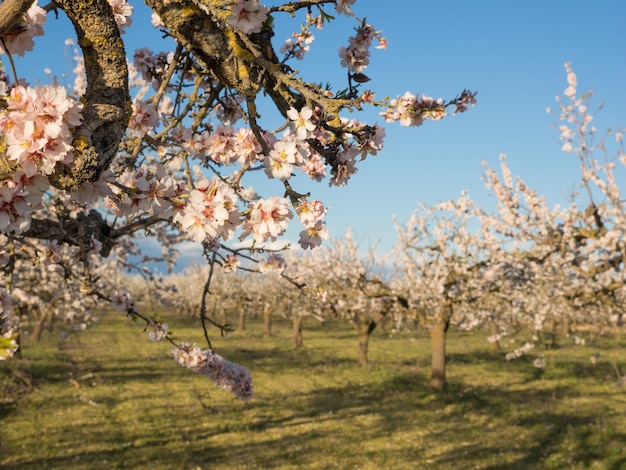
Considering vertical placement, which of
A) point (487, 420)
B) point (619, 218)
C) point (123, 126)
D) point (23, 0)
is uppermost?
point (619, 218)

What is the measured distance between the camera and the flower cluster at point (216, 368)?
484 centimetres

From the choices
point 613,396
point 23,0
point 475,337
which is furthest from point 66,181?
point 475,337

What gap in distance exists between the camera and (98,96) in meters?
2.30

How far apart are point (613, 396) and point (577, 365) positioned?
6836 millimetres

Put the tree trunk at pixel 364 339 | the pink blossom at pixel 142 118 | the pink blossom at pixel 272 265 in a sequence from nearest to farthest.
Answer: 1. the pink blossom at pixel 142 118
2. the pink blossom at pixel 272 265
3. the tree trunk at pixel 364 339

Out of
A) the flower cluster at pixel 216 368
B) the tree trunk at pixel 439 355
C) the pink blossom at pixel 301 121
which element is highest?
the pink blossom at pixel 301 121

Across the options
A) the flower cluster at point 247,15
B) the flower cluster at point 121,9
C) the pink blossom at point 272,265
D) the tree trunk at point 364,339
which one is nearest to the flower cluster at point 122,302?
the pink blossom at point 272,265

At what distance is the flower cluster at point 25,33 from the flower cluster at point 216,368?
10.2 ft

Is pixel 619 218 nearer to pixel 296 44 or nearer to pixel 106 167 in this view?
pixel 296 44

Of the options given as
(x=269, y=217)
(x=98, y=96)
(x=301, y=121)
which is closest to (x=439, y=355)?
(x=301, y=121)

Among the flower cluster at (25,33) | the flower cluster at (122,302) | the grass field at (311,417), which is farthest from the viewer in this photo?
the grass field at (311,417)

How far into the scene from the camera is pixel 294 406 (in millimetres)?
15430

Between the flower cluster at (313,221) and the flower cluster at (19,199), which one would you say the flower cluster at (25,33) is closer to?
the flower cluster at (19,199)

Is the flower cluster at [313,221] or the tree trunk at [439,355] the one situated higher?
the flower cluster at [313,221]
